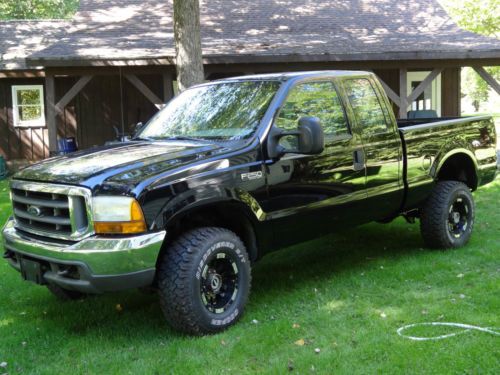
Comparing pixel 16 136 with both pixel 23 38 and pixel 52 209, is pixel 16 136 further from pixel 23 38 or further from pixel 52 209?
pixel 52 209

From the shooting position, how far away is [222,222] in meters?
4.68

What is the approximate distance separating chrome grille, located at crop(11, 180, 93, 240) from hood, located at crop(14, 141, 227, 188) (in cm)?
7

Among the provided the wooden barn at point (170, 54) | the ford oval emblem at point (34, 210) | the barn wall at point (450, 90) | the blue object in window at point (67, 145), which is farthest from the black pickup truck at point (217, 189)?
the barn wall at point (450, 90)

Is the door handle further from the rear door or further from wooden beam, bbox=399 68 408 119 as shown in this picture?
wooden beam, bbox=399 68 408 119

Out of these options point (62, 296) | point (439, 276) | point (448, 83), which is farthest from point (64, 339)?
point (448, 83)

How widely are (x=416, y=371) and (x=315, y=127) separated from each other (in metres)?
1.84

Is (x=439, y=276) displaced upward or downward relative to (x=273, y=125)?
downward

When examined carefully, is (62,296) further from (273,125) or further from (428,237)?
(428,237)

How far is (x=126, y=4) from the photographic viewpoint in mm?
17234

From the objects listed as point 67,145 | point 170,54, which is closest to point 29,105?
point 67,145

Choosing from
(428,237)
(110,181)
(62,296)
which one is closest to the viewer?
(110,181)

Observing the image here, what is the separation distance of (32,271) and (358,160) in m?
2.90

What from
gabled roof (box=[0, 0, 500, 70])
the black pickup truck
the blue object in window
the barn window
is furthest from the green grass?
the barn window

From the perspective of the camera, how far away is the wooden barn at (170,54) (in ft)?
43.0
